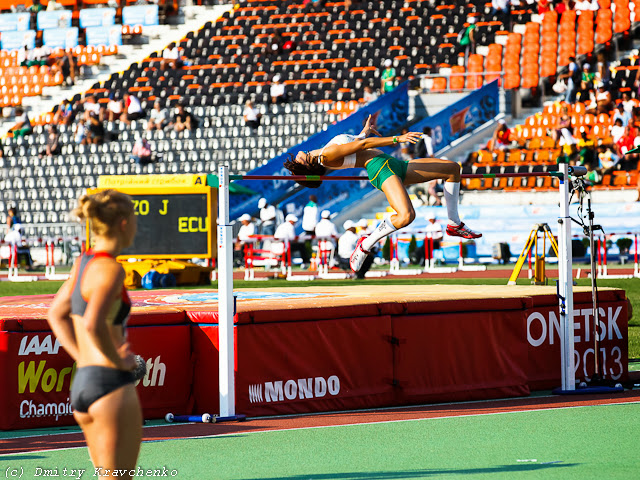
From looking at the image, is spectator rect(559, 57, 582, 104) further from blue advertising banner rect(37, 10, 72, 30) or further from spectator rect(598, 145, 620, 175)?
blue advertising banner rect(37, 10, 72, 30)

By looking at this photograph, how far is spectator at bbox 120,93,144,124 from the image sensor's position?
2886 cm

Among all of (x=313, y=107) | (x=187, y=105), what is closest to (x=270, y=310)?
(x=313, y=107)

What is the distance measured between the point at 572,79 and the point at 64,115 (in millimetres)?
14391

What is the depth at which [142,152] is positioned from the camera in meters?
27.2

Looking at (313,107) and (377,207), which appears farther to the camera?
(313,107)

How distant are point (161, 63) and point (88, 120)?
2966 mm

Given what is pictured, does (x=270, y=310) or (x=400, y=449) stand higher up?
(x=270, y=310)

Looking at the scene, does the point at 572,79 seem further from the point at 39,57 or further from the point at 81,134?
the point at 39,57

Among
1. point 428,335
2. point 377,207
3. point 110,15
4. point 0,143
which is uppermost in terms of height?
point 110,15

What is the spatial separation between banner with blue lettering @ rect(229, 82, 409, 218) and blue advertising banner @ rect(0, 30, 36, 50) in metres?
13.2

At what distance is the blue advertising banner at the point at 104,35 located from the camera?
3344 cm

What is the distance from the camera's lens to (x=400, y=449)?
601 cm

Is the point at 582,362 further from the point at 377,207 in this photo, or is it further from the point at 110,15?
the point at 110,15

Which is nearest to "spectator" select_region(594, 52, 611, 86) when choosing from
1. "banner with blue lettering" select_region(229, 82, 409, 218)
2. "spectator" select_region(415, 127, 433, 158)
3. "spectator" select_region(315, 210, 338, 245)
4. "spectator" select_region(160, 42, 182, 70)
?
"spectator" select_region(415, 127, 433, 158)
